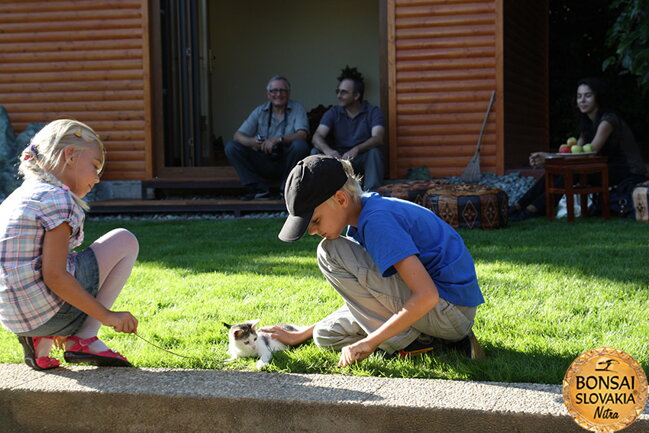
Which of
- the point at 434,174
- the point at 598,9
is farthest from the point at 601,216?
the point at 598,9

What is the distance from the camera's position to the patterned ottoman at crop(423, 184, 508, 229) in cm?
685

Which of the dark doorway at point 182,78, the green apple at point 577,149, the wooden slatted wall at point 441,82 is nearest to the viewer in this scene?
the green apple at point 577,149

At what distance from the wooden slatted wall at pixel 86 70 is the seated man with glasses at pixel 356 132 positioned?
8.42 feet

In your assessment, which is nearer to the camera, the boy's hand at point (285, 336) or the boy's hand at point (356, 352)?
the boy's hand at point (356, 352)

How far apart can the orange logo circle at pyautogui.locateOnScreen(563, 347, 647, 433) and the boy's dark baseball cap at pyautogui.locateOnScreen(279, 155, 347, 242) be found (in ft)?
3.79

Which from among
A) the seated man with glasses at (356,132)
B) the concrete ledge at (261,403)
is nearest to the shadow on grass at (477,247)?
the seated man with glasses at (356,132)

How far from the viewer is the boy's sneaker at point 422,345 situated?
298 centimetres

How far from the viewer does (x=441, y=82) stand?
9.48m

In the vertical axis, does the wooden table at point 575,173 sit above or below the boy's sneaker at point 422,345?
above

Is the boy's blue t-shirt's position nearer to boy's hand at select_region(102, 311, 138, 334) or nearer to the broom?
boy's hand at select_region(102, 311, 138, 334)

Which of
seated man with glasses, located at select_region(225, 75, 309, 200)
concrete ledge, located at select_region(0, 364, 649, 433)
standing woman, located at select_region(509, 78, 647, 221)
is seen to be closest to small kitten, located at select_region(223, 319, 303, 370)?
concrete ledge, located at select_region(0, 364, 649, 433)

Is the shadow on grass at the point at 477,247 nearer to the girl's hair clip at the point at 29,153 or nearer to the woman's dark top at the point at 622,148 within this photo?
the woman's dark top at the point at 622,148

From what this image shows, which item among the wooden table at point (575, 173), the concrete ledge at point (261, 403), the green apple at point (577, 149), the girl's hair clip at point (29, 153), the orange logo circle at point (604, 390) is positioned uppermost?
the girl's hair clip at point (29, 153)

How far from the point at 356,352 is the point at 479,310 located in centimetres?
109
